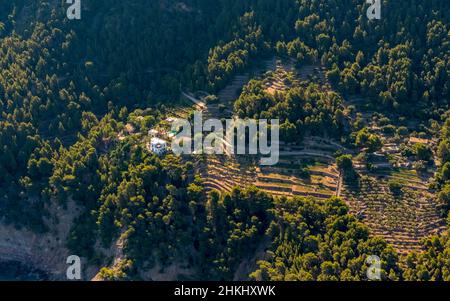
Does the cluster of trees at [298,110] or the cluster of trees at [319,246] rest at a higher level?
the cluster of trees at [298,110]

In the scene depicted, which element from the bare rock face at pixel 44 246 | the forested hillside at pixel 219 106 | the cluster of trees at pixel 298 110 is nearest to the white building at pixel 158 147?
the forested hillside at pixel 219 106

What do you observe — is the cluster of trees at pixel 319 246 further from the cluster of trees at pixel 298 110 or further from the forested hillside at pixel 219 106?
the cluster of trees at pixel 298 110

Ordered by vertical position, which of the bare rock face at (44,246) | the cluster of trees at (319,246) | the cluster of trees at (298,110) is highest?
the cluster of trees at (298,110)

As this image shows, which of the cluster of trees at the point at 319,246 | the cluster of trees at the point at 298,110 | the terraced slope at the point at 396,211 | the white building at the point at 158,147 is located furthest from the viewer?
the white building at the point at 158,147

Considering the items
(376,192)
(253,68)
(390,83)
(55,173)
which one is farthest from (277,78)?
(55,173)

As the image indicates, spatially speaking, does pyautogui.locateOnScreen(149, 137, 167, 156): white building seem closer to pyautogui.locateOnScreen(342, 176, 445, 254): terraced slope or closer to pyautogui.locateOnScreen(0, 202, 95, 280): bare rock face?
pyautogui.locateOnScreen(0, 202, 95, 280): bare rock face

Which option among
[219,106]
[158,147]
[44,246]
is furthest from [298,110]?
[44,246]

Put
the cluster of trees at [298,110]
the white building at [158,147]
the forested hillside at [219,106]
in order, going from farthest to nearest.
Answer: the white building at [158,147]
the cluster of trees at [298,110]
the forested hillside at [219,106]

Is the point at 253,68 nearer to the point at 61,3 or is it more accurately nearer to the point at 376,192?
the point at 376,192
